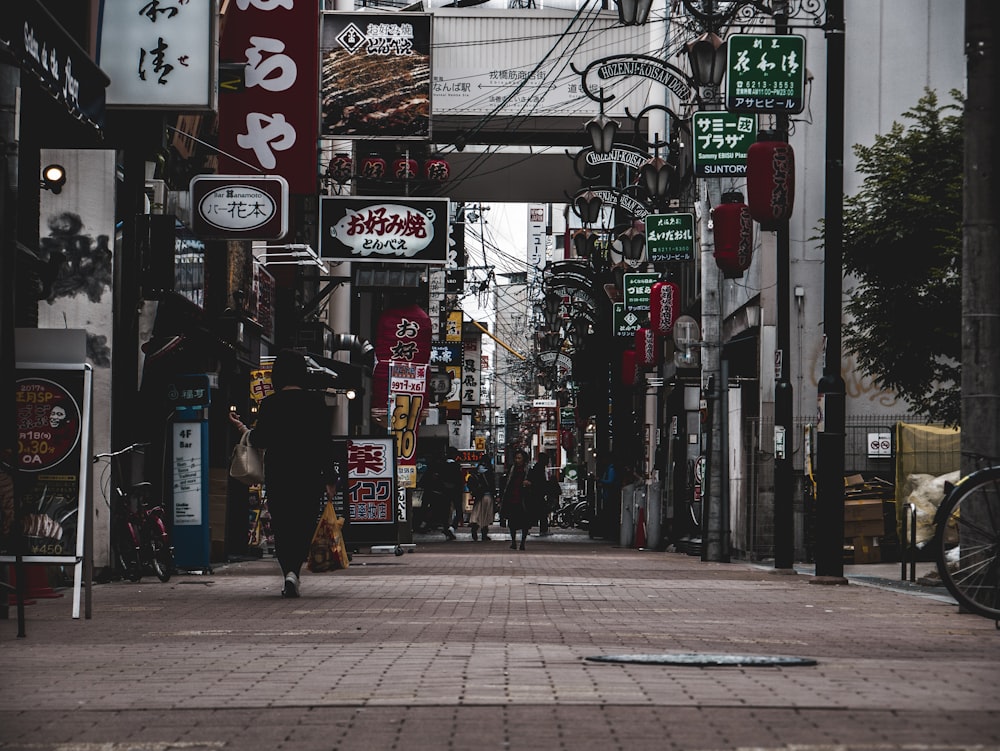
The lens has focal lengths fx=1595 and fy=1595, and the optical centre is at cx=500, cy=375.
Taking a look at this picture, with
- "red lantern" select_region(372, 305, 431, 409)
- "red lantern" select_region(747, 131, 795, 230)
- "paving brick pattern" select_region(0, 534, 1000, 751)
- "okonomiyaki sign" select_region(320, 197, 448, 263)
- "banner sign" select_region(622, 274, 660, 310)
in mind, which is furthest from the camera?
"red lantern" select_region(372, 305, 431, 409)

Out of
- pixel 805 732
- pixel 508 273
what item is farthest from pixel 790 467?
pixel 508 273

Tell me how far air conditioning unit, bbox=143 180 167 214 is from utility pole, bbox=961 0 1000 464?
1031 centimetres

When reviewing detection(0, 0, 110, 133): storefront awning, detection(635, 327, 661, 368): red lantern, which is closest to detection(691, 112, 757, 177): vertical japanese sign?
detection(635, 327, 661, 368): red lantern

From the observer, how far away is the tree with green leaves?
64.4ft

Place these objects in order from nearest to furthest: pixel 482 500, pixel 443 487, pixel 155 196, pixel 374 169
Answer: pixel 155 196 < pixel 374 169 < pixel 482 500 < pixel 443 487

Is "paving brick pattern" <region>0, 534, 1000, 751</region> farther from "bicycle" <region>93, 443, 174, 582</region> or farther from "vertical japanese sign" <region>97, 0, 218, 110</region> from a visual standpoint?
"vertical japanese sign" <region>97, 0, 218, 110</region>

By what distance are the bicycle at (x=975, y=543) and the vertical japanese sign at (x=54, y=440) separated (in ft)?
18.8

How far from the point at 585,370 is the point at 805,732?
5205cm

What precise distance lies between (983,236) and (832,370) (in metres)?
5.95

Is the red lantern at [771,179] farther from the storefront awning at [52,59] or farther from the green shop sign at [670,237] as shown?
the storefront awning at [52,59]

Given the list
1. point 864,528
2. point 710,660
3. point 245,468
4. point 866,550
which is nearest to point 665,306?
point 864,528

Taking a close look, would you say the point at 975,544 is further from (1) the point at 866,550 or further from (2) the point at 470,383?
(2) the point at 470,383

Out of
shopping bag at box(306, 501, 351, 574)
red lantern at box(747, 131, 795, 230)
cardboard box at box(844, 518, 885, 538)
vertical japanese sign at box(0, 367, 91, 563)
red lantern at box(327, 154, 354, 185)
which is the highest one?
red lantern at box(327, 154, 354, 185)

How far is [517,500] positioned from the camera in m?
31.5
